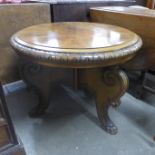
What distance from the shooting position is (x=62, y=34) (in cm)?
99

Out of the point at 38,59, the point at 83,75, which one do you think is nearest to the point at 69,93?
the point at 83,75

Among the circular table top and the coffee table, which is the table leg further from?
the circular table top

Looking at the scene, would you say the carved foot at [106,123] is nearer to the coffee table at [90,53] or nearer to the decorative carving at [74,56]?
the coffee table at [90,53]

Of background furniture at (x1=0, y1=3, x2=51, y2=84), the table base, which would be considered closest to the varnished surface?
the table base

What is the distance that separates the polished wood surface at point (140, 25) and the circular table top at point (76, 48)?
0.69ft

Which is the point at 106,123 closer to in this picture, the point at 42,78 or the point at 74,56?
the point at 42,78

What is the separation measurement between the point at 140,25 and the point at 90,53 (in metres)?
0.59

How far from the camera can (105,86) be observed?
3.55 ft

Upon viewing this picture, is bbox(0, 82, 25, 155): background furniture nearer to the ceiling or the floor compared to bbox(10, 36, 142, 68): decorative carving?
nearer to the floor

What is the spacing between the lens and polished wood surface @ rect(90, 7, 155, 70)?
1123 mm

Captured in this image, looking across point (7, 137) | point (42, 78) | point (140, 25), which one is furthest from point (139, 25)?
point (7, 137)

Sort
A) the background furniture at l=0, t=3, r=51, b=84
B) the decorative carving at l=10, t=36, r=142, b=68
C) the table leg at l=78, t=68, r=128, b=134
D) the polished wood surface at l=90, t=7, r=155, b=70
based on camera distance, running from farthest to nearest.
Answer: the background furniture at l=0, t=3, r=51, b=84 < the polished wood surface at l=90, t=7, r=155, b=70 < the table leg at l=78, t=68, r=128, b=134 < the decorative carving at l=10, t=36, r=142, b=68

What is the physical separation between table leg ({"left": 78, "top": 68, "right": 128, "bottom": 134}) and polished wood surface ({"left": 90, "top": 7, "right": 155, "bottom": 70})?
329 mm

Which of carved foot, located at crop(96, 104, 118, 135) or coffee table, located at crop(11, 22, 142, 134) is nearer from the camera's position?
coffee table, located at crop(11, 22, 142, 134)
